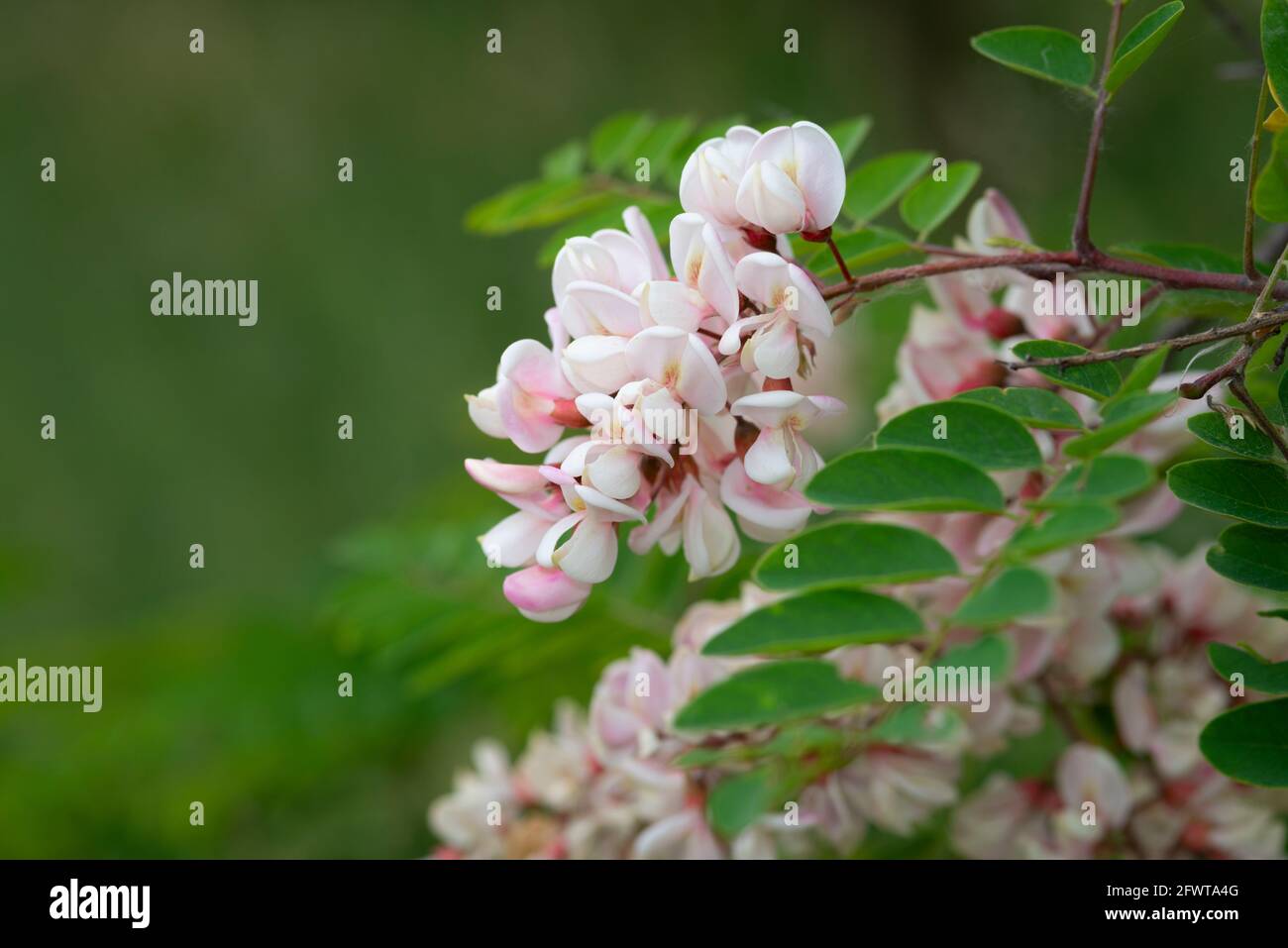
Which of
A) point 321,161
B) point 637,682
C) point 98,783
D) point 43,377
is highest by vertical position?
point 321,161

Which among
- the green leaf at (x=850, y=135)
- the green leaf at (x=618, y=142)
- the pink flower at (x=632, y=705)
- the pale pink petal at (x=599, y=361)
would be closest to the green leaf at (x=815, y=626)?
the pale pink petal at (x=599, y=361)

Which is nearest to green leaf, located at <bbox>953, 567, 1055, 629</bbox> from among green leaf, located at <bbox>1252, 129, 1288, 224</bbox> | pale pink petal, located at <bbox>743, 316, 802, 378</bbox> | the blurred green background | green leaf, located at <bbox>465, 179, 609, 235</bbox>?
pale pink petal, located at <bbox>743, 316, 802, 378</bbox>

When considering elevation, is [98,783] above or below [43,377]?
below

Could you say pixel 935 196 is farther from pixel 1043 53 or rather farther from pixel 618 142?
pixel 618 142

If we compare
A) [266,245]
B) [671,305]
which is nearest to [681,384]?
[671,305]

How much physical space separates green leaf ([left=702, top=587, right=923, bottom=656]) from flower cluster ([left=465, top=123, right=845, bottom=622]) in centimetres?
5

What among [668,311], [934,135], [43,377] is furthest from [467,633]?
[43,377]

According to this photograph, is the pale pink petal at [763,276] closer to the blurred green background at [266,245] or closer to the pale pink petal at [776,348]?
the pale pink petal at [776,348]

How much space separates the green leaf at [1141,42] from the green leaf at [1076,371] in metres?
0.13

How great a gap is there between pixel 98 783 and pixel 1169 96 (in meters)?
2.09

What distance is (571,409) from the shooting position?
0.54m

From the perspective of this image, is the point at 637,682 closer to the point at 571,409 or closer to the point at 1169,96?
the point at 571,409

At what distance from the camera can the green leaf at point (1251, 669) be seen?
0.56m

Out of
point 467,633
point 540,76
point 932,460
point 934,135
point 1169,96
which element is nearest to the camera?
point 932,460
